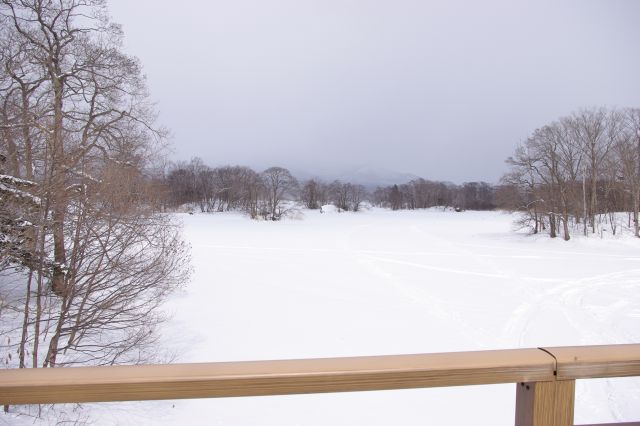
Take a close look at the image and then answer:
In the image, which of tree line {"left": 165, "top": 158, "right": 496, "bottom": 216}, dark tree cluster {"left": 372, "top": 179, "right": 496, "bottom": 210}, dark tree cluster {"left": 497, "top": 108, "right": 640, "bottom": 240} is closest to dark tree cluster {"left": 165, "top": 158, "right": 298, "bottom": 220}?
tree line {"left": 165, "top": 158, "right": 496, "bottom": 216}

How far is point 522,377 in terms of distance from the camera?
3.93 feet

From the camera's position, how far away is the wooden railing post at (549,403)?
121cm

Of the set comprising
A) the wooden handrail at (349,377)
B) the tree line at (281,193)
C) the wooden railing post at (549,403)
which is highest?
the tree line at (281,193)

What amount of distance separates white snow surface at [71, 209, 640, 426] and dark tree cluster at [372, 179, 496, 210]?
101 meters

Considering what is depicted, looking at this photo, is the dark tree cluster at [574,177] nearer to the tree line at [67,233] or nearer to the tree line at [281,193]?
the tree line at [281,193]

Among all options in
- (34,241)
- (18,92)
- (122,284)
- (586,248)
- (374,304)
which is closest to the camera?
(34,241)

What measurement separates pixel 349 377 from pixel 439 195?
132 meters

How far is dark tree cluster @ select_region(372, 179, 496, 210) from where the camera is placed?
120 metres

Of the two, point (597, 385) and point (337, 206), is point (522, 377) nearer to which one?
point (597, 385)

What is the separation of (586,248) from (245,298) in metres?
28.8

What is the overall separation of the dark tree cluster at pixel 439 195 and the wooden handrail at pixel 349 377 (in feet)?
406

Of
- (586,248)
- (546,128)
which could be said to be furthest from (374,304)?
(546,128)

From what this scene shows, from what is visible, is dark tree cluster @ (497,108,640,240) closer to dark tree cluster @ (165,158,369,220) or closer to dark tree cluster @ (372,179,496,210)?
dark tree cluster @ (165,158,369,220)

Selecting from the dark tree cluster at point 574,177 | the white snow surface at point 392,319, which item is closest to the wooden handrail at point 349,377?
the white snow surface at point 392,319
